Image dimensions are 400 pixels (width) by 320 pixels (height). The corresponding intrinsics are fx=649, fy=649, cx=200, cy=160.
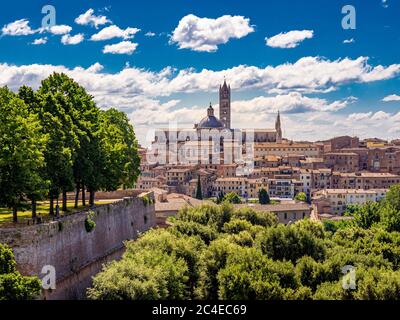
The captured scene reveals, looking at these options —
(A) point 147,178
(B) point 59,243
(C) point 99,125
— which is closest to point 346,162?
(A) point 147,178

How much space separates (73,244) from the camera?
2712cm

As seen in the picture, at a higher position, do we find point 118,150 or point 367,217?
point 118,150

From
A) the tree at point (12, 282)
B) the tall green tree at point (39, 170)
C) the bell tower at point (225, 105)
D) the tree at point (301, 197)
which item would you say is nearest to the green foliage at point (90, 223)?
the tall green tree at point (39, 170)

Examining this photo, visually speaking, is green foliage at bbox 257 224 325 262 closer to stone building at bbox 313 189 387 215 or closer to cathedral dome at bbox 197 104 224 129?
stone building at bbox 313 189 387 215

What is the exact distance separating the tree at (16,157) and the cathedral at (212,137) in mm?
119952

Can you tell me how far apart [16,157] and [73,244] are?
464 centimetres

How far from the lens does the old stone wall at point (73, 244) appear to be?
2247cm

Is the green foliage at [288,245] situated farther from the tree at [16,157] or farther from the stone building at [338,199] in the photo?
the stone building at [338,199]

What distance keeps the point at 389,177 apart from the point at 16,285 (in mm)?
109959

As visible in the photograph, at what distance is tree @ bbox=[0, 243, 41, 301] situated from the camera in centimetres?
1966

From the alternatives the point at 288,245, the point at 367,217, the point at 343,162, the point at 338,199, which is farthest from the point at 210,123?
the point at 288,245

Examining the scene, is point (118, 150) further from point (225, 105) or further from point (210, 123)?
point (225, 105)

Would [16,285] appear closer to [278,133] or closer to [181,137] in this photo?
[181,137]

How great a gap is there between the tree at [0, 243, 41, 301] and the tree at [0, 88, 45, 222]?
416 cm
